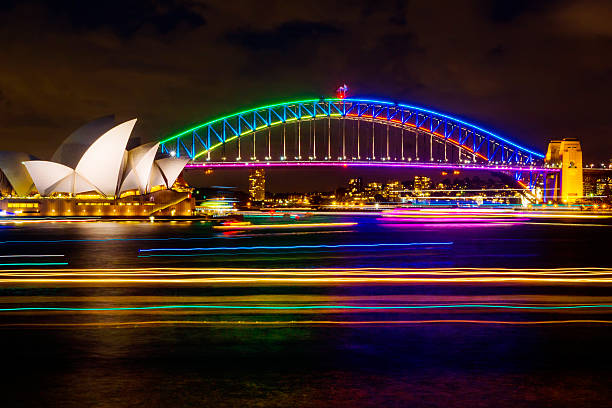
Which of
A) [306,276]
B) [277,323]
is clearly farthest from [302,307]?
[306,276]

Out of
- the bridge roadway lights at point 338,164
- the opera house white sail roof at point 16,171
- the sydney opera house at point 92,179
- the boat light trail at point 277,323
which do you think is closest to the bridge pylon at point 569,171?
the bridge roadway lights at point 338,164

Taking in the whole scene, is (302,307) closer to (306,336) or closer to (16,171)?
(306,336)

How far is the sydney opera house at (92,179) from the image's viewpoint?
2675 inches

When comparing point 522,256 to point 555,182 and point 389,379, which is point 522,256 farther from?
point 555,182

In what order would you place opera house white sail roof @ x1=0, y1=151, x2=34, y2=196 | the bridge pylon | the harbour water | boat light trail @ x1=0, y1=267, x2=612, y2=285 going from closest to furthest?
1. the harbour water
2. boat light trail @ x1=0, y1=267, x2=612, y2=285
3. opera house white sail roof @ x1=0, y1=151, x2=34, y2=196
4. the bridge pylon

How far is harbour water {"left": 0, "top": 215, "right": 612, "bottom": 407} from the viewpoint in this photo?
5367 mm

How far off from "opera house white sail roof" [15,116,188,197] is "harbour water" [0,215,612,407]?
54613 millimetres

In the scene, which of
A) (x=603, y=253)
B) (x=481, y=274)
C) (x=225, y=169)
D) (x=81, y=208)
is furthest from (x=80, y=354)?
(x=225, y=169)

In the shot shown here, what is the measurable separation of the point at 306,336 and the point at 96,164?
65.8 metres

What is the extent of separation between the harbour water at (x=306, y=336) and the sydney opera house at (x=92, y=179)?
5557 cm

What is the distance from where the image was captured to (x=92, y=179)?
7019 centimetres

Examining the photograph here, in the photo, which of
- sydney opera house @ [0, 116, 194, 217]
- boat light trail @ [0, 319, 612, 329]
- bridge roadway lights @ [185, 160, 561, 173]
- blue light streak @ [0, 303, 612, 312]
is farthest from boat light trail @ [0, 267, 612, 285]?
bridge roadway lights @ [185, 160, 561, 173]

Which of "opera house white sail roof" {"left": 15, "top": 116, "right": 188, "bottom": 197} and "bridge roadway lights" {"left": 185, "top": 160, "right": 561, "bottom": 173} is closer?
"opera house white sail roof" {"left": 15, "top": 116, "right": 188, "bottom": 197}

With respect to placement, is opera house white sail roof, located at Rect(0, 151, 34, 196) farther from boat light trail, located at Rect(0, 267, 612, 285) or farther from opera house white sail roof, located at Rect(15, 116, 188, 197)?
boat light trail, located at Rect(0, 267, 612, 285)
